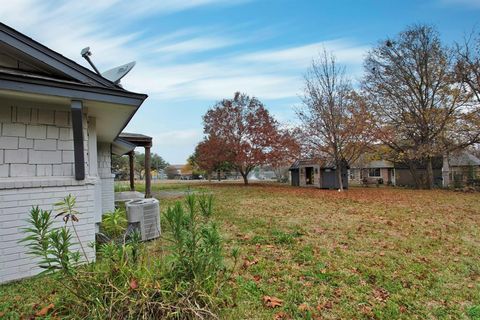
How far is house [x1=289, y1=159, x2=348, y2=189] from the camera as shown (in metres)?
20.1

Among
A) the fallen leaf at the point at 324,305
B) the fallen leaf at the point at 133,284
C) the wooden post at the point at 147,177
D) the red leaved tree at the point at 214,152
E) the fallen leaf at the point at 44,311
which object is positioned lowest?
the fallen leaf at the point at 324,305

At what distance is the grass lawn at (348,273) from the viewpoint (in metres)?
2.87

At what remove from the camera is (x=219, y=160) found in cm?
2205

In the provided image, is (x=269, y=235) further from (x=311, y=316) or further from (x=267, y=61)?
(x=267, y=61)

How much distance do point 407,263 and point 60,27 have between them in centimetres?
924

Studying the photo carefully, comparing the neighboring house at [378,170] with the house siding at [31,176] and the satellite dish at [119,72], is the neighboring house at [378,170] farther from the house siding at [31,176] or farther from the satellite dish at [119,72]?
the house siding at [31,176]

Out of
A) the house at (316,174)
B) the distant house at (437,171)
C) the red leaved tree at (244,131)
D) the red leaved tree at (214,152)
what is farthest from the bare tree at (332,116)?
the distant house at (437,171)

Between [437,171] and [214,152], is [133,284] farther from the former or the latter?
[437,171]

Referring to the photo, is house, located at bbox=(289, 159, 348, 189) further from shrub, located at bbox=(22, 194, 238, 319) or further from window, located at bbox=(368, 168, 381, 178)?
shrub, located at bbox=(22, 194, 238, 319)

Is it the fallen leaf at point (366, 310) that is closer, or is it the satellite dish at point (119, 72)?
the fallen leaf at point (366, 310)

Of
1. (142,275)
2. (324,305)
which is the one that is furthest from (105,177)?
(324,305)

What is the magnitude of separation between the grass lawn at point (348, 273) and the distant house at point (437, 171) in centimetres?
1806

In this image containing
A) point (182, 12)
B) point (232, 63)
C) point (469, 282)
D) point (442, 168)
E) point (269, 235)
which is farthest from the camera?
point (442, 168)

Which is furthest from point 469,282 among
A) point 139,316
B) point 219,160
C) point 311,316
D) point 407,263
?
point 219,160
